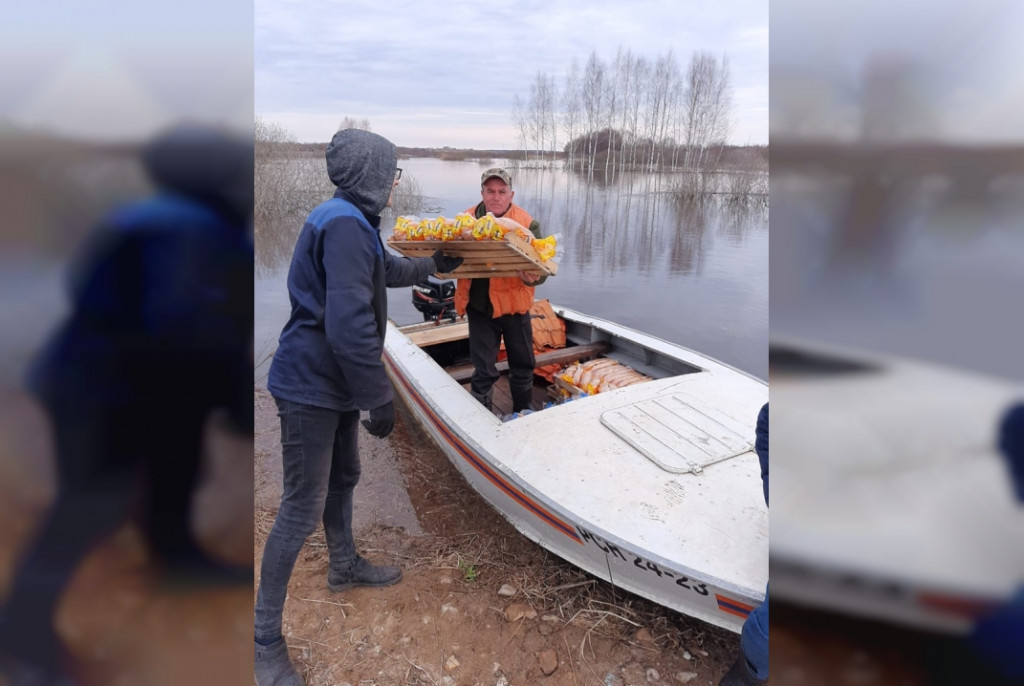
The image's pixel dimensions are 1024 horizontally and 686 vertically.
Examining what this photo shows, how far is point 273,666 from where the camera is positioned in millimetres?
2613

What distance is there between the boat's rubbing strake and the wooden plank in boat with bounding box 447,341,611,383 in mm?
570

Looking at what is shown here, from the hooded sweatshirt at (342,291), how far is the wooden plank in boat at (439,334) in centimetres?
366

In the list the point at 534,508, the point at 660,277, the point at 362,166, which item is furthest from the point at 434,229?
the point at 660,277

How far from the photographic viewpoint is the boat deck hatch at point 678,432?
3250mm

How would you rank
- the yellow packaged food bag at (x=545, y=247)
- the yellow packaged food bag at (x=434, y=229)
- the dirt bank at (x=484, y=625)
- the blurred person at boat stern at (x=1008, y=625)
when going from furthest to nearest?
the yellow packaged food bag at (x=545, y=247), the yellow packaged food bag at (x=434, y=229), the dirt bank at (x=484, y=625), the blurred person at boat stern at (x=1008, y=625)

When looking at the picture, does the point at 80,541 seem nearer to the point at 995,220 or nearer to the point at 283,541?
the point at 995,220

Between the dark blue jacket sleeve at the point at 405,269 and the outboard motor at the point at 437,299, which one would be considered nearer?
the dark blue jacket sleeve at the point at 405,269

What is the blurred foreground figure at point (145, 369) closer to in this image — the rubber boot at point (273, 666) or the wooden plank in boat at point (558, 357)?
the rubber boot at point (273, 666)

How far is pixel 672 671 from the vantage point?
2850mm

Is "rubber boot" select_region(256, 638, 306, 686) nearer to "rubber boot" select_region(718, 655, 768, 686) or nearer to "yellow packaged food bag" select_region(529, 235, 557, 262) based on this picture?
"rubber boot" select_region(718, 655, 768, 686)

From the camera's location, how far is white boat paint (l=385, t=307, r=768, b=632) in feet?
8.57

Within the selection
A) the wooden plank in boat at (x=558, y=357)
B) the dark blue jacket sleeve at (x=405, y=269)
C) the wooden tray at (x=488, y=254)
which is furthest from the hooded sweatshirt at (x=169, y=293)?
the wooden plank in boat at (x=558, y=357)

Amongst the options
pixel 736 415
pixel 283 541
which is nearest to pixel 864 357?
pixel 283 541

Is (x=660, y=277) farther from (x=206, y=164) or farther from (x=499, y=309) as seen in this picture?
(x=206, y=164)
